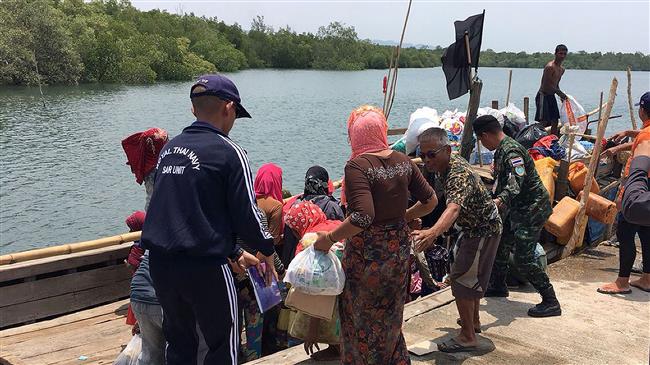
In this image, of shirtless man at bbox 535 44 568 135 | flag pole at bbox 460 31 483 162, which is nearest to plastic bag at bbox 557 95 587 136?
shirtless man at bbox 535 44 568 135

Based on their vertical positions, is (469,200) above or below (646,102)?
below

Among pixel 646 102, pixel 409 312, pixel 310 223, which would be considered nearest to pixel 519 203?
pixel 409 312

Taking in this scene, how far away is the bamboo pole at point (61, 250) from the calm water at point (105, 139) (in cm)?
854

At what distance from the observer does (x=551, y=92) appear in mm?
11406

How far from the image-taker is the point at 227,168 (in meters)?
2.61

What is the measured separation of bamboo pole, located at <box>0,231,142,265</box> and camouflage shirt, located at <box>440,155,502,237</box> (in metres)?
2.76

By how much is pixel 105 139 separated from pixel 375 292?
22930 millimetres

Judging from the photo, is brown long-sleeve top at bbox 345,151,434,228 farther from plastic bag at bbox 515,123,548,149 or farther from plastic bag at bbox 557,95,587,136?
plastic bag at bbox 557,95,587,136

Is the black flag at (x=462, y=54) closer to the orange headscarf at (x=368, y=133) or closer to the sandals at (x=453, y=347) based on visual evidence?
the sandals at (x=453, y=347)

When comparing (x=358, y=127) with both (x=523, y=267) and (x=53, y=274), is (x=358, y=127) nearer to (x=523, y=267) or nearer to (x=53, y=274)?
(x=523, y=267)

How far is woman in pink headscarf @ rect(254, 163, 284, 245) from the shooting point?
14.9 feet

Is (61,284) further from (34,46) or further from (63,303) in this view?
(34,46)

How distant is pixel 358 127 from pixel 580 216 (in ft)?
16.0

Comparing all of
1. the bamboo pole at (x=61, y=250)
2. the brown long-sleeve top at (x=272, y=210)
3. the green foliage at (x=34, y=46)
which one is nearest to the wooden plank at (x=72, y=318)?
the bamboo pole at (x=61, y=250)
